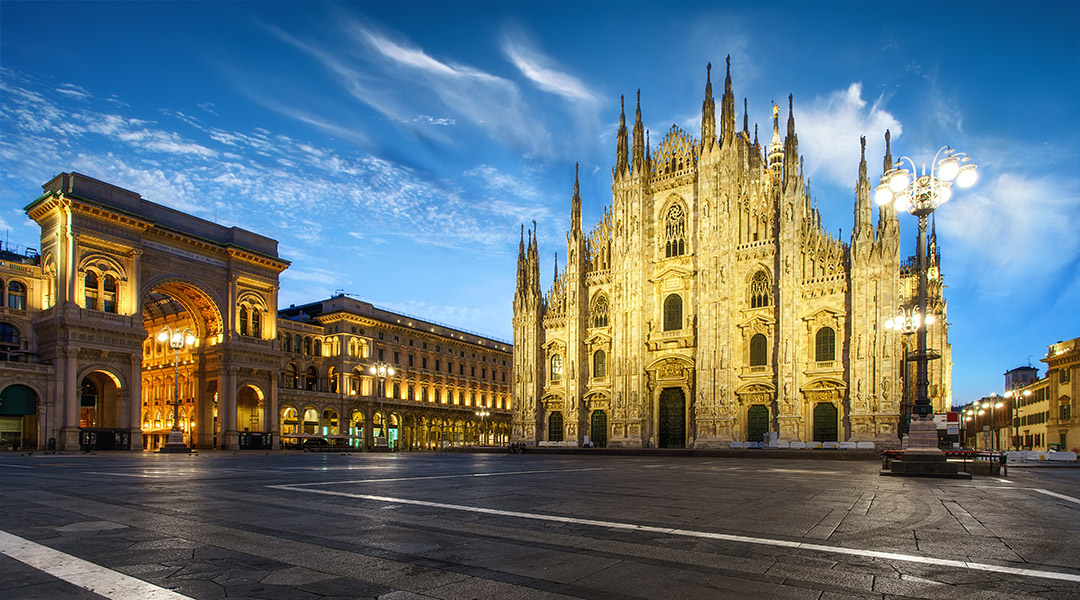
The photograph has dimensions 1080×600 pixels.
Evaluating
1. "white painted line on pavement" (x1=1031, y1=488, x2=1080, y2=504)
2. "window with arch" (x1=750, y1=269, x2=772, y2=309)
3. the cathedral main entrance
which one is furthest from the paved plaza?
the cathedral main entrance

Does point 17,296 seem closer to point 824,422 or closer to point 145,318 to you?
point 145,318

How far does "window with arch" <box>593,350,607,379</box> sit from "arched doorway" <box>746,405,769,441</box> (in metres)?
11.8

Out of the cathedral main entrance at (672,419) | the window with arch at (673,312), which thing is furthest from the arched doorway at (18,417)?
the window with arch at (673,312)

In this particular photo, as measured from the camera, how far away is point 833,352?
43.6 metres

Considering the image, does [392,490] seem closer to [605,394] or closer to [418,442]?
[605,394]

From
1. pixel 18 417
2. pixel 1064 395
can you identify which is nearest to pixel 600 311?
pixel 18 417

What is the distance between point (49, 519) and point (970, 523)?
10560mm

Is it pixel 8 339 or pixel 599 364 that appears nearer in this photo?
pixel 8 339

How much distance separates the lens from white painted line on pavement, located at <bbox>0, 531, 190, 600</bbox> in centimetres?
425

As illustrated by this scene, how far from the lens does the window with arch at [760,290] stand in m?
46.4

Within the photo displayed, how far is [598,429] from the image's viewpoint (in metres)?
53.7

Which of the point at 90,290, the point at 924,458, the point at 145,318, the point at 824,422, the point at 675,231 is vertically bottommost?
the point at 824,422

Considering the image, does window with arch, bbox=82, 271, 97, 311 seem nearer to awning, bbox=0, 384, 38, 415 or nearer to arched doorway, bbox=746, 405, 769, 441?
awning, bbox=0, 384, 38, 415

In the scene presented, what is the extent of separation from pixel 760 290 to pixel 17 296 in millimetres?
51586
